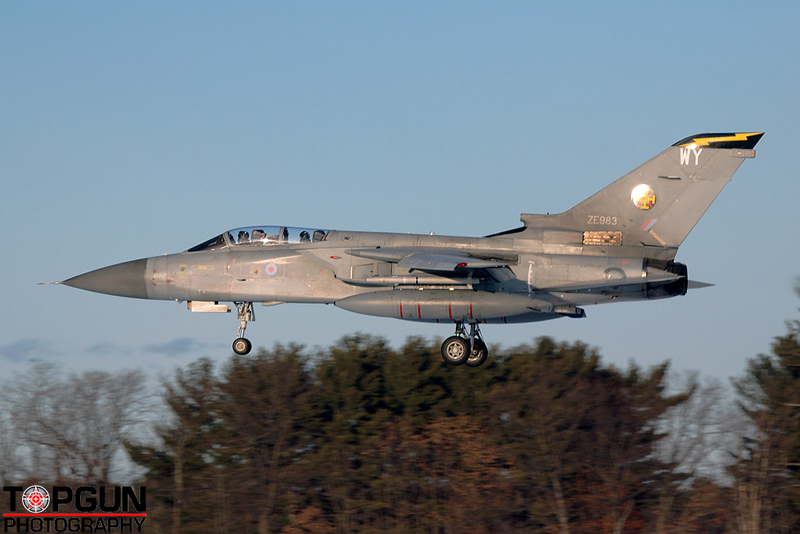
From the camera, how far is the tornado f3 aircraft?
55.1 feet

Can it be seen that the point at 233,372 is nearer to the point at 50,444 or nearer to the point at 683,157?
the point at 50,444

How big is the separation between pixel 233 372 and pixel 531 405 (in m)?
13.1

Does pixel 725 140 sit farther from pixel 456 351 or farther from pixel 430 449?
pixel 430 449

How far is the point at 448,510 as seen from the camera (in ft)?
103

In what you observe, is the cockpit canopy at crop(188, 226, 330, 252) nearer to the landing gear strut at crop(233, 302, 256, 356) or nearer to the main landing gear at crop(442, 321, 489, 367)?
the landing gear strut at crop(233, 302, 256, 356)

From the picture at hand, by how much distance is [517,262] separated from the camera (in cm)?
1722

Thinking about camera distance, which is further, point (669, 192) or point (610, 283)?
point (669, 192)

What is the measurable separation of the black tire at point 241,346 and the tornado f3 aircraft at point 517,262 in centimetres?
3

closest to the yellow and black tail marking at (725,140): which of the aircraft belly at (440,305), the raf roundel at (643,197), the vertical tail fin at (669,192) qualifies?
the vertical tail fin at (669,192)

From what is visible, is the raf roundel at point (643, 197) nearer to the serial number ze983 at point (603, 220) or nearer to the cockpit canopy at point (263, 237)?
the serial number ze983 at point (603, 220)

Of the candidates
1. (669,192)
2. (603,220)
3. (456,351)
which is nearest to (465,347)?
(456,351)

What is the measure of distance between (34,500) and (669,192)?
18.1 m

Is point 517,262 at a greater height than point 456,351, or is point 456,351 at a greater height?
point 517,262

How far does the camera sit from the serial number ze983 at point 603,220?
17.4 meters
